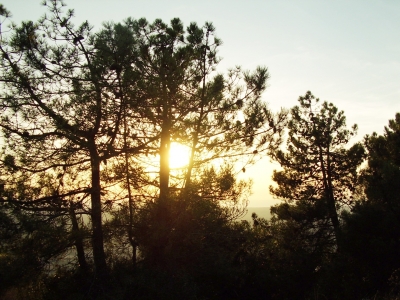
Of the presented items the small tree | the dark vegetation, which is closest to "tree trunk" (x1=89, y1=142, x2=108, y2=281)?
the dark vegetation

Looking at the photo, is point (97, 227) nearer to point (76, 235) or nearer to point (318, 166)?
point (76, 235)

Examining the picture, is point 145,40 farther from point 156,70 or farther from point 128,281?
point 128,281

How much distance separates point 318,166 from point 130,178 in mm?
11057

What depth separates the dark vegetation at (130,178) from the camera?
8.63 meters

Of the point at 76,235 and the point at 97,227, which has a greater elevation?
the point at 97,227

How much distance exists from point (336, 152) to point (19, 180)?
1428cm

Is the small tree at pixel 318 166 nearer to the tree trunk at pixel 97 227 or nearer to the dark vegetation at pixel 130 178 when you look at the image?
the dark vegetation at pixel 130 178

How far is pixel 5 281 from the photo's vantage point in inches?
307

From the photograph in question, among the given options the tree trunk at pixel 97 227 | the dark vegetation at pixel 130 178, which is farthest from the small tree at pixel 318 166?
the tree trunk at pixel 97 227

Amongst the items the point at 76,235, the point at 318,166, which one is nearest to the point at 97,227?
the point at 76,235

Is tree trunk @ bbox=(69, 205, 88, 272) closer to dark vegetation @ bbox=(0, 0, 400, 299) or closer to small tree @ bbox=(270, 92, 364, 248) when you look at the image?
dark vegetation @ bbox=(0, 0, 400, 299)

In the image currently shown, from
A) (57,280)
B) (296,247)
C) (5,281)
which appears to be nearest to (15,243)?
(5,281)

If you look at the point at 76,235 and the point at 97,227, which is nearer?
the point at 76,235

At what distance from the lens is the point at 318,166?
58.7 ft
